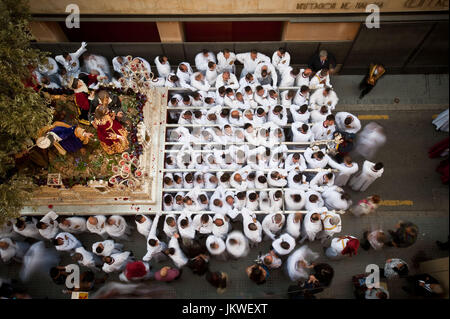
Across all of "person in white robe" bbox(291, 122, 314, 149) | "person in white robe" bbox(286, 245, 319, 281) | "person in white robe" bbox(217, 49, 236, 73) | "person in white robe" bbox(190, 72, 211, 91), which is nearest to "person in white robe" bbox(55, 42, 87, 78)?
"person in white robe" bbox(190, 72, 211, 91)

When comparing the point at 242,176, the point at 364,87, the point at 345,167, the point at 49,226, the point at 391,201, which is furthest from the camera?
the point at 364,87

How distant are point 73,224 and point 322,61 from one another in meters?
9.16

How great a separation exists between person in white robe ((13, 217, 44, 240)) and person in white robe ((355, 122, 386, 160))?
995 centimetres

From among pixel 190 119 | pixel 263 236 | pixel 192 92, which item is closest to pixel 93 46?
pixel 192 92

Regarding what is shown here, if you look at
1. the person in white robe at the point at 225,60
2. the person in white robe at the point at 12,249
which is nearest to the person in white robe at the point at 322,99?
the person in white robe at the point at 225,60

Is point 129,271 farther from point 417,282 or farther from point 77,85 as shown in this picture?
point 417,282

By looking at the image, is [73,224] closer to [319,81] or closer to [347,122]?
[347,122]

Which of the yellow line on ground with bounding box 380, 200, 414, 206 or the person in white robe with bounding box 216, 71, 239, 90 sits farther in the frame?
the person in white robe with bounding box 216, 71, 239, 90

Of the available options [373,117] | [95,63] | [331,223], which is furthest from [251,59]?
[331,223]

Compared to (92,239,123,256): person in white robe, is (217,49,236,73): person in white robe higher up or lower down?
higher up

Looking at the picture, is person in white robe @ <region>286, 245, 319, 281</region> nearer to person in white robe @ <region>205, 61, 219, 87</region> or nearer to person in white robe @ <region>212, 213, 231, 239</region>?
person in white robe @ <region>212, 213, 231, 239</region>

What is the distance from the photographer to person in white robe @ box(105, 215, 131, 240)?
7.95 metres

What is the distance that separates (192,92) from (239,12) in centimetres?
293

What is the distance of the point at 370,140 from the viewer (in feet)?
29.9
